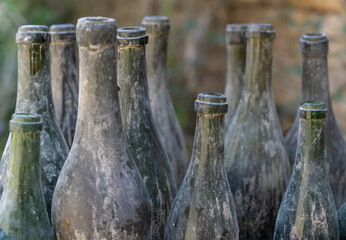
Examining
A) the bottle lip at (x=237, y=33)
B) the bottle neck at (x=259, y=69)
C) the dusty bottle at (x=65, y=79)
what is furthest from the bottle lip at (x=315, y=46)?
the dusty bottle at (x=65, y=79)

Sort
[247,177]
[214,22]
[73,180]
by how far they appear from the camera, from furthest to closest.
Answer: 1. [214,22]
2. [247,177]
3. [73,180]

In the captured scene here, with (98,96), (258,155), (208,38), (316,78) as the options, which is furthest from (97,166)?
(208,38)

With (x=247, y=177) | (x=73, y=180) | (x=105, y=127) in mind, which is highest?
(x=105, y=127)

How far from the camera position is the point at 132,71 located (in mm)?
1202

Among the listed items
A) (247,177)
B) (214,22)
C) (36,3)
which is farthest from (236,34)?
(36,3)

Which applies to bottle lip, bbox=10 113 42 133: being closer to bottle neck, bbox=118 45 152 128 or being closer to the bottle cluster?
the bottle cluster

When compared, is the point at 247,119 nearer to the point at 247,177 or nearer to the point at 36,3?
the point at 247,177

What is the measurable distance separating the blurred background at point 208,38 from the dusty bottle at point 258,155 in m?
2.33

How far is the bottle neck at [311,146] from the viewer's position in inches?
44.3

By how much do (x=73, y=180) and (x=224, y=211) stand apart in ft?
1.06

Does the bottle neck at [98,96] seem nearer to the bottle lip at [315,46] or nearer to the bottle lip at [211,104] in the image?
the bottle lip at [211,104]

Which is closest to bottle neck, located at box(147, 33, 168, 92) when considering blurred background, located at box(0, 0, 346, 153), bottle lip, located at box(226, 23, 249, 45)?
bottle lip, located at box(226, 23, 249, 45)

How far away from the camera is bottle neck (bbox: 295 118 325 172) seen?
112 centimetres

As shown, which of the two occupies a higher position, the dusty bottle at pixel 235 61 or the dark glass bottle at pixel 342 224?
the dusty bottle at pixel 235 61
